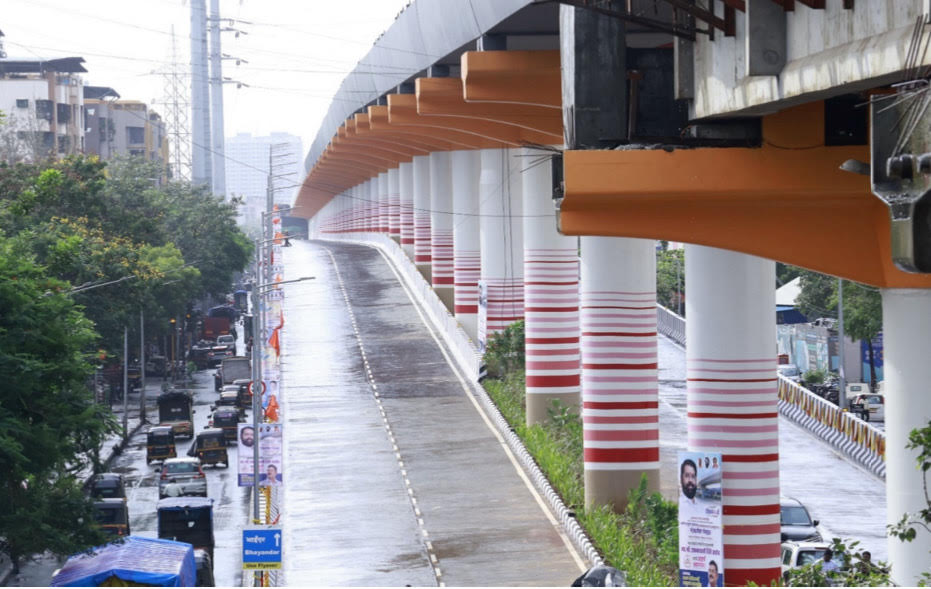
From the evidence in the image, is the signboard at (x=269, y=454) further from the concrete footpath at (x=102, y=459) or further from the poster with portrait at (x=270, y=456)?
the concrete footpath at (x=102, y=459)

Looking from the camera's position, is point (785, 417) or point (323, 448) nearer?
point (323, 448)

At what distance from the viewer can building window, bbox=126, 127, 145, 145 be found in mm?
153062

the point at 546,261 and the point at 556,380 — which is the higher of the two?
the point at 546,261

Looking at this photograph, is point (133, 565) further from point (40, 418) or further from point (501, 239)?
point (501, 239)

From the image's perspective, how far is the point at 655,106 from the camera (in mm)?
18531

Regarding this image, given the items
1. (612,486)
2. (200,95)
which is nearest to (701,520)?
(612,486)

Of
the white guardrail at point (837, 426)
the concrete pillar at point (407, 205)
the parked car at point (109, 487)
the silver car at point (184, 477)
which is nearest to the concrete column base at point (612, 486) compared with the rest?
the white guardrail at point (837, 426)

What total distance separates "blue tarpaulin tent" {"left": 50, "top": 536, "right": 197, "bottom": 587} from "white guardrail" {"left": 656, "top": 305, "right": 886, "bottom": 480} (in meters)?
20.0

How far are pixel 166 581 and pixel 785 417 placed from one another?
33.2 metres

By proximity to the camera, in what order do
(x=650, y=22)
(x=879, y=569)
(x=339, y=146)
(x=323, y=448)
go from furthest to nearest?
(x=339, y=146), (x=323, y=448), (x=650, y=22), (x=879, y=569)

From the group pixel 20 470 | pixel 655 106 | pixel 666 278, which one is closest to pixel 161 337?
pixel 666 278

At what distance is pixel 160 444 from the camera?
5262 centimetres

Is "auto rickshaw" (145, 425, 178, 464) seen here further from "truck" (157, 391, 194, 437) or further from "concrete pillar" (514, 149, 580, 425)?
"concrete pillar" (514, 149, 580, 425)

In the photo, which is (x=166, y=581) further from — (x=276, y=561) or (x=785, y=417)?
(x=785, y=417)
